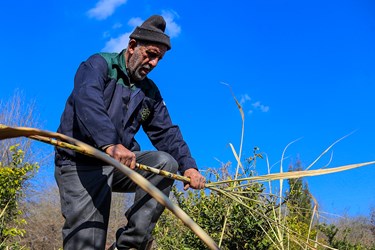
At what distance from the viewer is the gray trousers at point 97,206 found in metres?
2.50

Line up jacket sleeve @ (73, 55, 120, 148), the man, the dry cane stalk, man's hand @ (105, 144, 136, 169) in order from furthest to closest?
the man, jacket sleeve @ (73, 55, 120, 148), man's hand @ (105, 144, 136, 169), the dry cane stalk

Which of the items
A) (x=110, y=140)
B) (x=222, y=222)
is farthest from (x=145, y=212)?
(x=222, y=222)

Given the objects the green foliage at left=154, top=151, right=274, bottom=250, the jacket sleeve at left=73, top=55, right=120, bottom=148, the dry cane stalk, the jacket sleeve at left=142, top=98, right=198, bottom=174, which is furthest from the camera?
the green foliage at left=154, top=151, right=274, bottom=250

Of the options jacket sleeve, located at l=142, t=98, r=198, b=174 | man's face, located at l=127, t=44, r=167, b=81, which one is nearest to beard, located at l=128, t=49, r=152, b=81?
man's face, located at l=127, t=44, r=167, b=81

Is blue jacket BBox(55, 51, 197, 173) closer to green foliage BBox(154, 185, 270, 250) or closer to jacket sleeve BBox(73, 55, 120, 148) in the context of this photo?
jacket sleeve BBox(73, 55, 120, 148)

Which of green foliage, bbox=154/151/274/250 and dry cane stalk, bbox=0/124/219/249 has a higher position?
green foliage, bbox=154/151/274/250

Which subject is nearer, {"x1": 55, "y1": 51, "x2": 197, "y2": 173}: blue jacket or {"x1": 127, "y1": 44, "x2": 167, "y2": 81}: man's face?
{"x1": 55, "y1": 51, "x2": 197, "y2": 173}: blue jacket

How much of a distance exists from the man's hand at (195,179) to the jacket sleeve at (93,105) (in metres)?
0.58

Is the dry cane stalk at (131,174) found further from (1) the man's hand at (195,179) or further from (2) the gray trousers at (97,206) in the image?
(1) the man's hand at (195,179)

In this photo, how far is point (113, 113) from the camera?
2686mm

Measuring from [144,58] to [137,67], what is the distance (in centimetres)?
7

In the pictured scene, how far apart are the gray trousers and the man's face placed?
47cm

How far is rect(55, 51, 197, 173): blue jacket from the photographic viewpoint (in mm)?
2437

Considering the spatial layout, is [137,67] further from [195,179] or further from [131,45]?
[195,179]
